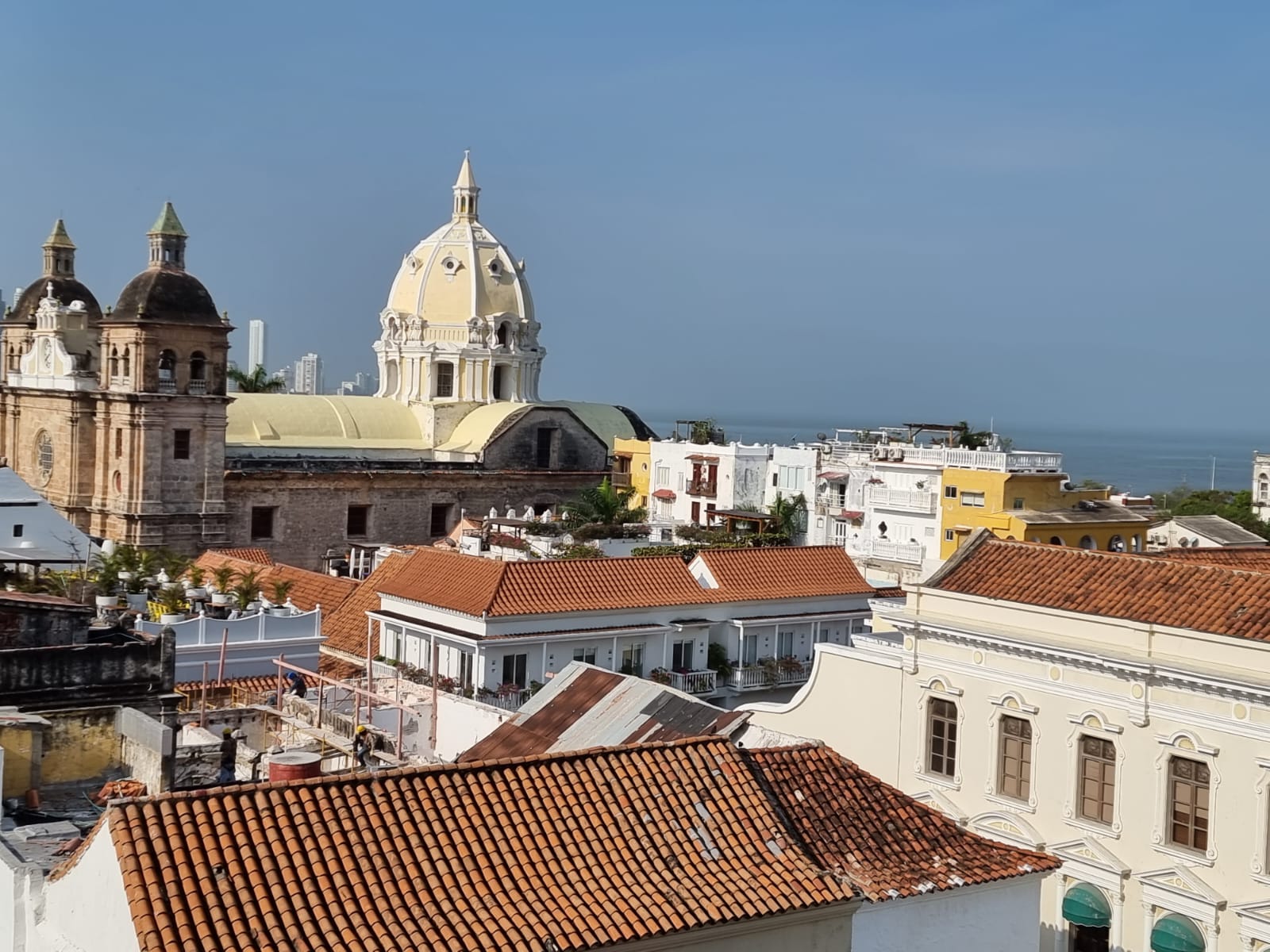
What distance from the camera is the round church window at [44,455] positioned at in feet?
172

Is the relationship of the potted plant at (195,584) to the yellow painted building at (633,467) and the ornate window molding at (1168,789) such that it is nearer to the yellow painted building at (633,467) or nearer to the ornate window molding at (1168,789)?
the ornate window molding at (1168,789)

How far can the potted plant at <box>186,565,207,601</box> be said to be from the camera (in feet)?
88.4

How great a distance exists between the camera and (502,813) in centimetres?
1161

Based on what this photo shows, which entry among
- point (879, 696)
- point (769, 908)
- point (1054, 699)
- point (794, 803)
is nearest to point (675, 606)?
point (879, 696)

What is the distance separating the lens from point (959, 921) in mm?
13008

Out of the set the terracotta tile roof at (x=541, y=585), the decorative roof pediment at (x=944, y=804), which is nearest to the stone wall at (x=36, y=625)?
the terracotta tile roof at (x=541, y=585)

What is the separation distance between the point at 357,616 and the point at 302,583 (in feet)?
15.9

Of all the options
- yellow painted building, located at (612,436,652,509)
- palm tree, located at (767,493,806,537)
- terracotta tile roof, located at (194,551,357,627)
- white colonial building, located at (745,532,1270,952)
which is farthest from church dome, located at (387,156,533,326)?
white colonial building, located at (745,532,1270,952)

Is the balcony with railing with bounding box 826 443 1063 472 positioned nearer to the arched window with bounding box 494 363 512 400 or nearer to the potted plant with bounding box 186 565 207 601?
the arched window with bounding box 494 363 512 400

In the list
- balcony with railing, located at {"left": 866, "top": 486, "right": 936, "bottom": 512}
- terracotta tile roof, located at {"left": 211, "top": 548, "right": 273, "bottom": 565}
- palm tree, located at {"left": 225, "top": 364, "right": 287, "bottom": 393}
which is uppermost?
palm tree, located at {"left": 225, "top": 364, "right": 287, "bottom": 393}

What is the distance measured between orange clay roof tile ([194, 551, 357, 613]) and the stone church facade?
11204mm

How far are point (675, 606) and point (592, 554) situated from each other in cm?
987

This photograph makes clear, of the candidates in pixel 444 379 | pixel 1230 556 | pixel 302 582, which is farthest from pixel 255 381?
pixel 1230 556

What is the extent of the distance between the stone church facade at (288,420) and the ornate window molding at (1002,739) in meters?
35.2
